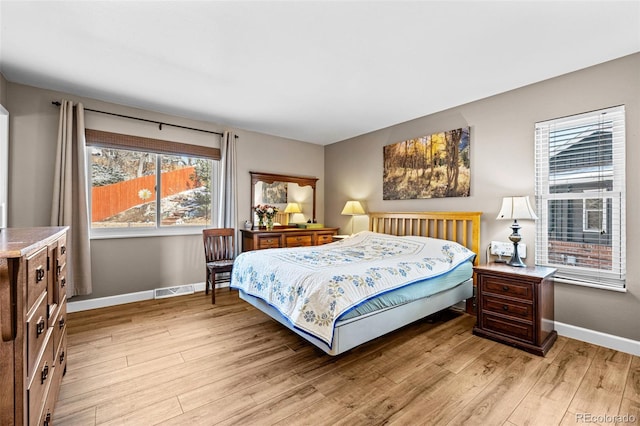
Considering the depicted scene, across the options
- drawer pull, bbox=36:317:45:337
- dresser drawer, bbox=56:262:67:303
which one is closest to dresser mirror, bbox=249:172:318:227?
dresser drawer, bbox=56:262:67:303

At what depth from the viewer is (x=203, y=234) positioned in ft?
13.2

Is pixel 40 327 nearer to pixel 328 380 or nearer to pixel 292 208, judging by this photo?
pixel 328 380

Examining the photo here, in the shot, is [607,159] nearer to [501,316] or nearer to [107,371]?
[501,316]

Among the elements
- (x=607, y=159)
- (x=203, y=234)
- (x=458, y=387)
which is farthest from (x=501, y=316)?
(x=203, y=234)

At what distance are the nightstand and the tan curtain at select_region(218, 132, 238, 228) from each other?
132 inches

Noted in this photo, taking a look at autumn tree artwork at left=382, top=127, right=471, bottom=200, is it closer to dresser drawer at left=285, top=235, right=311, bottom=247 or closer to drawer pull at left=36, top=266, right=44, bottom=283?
dresser drawer at left=285, top=235, right=311, bottom=247

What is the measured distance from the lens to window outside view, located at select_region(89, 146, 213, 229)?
3.62 metres

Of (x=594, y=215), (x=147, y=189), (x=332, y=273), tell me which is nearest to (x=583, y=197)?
(x=594, y=215)

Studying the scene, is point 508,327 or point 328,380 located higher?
point 508,327

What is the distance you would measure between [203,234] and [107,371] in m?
2.08

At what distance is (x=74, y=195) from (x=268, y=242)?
2390 millimetres

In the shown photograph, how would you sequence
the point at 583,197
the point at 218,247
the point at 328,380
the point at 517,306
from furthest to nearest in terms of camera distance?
the point at 218,247 < the point at 583,197 < the point at 517,306 < the point at 328,380

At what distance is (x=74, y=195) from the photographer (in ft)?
10.8

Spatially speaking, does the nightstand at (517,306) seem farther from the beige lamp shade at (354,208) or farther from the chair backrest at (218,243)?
the chair backrest at (218,243)
